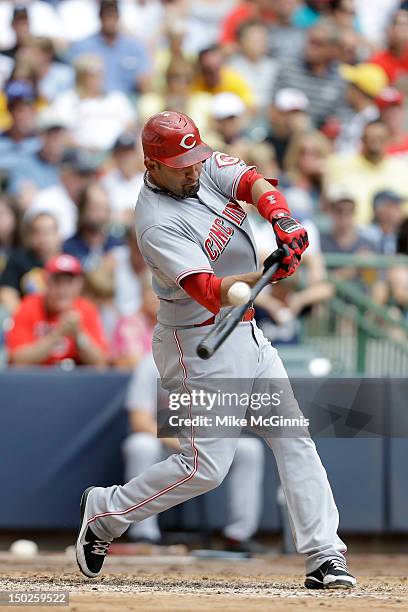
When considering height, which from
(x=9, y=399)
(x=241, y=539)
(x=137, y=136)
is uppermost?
(x=137, y=136)

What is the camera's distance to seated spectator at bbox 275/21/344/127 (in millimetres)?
11547

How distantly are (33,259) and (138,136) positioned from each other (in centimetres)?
216

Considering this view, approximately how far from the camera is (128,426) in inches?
316

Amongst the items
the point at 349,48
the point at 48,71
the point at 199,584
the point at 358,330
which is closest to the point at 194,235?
the point at 199,584

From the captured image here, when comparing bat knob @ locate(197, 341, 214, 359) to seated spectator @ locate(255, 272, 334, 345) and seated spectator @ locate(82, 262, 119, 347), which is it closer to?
seated spectator @ locate(255, 272, 334, 345)

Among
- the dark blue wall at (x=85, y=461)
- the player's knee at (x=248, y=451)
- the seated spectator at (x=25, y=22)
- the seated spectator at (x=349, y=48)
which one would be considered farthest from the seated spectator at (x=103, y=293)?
the seated spectator at (x=349, y=48)

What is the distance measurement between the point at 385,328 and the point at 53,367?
7.91 ft

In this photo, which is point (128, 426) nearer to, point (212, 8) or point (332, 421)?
point (332, 421)

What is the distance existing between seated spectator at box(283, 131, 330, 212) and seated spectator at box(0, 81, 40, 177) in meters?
2.25

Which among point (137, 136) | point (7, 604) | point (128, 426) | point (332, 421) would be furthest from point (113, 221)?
point (7, 604)

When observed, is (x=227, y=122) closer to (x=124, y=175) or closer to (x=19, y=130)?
(x=124, y=175)

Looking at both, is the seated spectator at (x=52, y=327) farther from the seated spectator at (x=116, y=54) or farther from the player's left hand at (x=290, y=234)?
the seated spectator at (x=116, y=54)

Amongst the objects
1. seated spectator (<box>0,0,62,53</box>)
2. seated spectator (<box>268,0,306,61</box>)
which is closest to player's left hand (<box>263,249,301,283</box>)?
seated spectator (<box>0,0,62,53</box>)

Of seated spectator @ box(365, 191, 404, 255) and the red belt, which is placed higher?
the red belt
